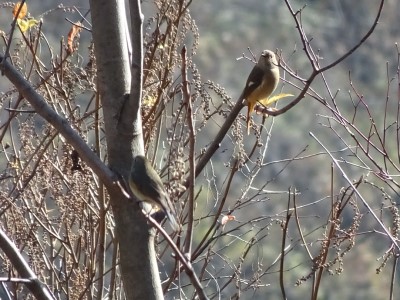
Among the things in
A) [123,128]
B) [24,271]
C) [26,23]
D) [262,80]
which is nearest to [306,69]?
[262,80]

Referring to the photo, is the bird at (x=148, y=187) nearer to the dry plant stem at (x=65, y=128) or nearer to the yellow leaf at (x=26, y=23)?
the dry plant stem at (x=65, y=128)

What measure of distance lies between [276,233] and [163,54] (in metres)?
13.1

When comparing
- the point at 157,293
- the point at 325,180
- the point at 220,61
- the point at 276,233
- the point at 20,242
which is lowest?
the point at 157,293

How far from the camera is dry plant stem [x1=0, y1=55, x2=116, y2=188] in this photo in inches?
92.9

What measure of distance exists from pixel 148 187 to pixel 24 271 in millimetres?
456

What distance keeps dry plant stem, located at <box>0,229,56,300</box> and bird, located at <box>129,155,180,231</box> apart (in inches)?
14.5

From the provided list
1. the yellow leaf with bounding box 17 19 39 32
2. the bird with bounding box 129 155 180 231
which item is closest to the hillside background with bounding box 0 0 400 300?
the yellow leaf with bounding box 17 19 39 32

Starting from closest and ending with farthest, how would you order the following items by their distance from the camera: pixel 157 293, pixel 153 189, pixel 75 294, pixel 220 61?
pixel 157 293 → pixel 153 189 → pixel 75 294 → pixel 220 61

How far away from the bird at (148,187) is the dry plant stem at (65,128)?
0.09m

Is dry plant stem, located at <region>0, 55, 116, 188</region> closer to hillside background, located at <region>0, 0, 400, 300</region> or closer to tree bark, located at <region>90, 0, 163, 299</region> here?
tree bark, located at <region>90, 0, 163, 299</region>

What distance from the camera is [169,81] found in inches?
119

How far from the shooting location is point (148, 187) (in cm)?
260

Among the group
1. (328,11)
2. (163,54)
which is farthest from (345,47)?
(163,54)

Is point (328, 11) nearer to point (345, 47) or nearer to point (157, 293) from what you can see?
point (345, 47)
